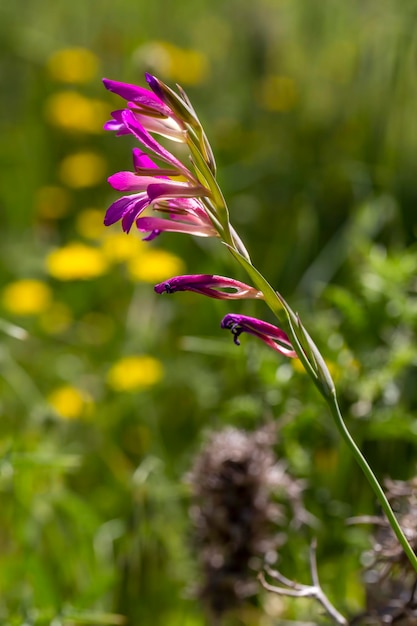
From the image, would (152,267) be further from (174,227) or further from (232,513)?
(174,227)

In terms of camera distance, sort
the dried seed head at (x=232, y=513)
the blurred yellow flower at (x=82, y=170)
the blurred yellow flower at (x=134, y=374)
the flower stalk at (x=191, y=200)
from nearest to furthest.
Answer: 1. the flower stalk at (x=191, y=200)
2. the dried seed head at (x=232, y=513)
3. the blurred yellow flower at (x=134, y=374)
4. the blurred yellow flower at (x=82, y=170)

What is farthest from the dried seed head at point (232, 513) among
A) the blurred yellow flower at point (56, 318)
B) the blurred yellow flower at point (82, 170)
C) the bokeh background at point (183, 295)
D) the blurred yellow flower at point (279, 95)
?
the blurred yellow flower at point (279, 95)

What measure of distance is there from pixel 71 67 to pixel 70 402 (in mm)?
2183

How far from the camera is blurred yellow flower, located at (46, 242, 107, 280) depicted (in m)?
2.54

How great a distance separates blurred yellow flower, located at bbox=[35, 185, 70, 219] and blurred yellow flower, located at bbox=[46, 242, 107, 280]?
0.80 meters

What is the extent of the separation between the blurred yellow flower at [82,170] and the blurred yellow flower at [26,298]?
33.2 inches

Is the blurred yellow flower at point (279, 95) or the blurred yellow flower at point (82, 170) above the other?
the blurred yellow flower at point (279, 95)

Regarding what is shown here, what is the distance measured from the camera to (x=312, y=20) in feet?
10.8

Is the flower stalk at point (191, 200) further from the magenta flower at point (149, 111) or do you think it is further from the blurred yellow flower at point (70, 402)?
the blurred yellow flower at point (70, 402)

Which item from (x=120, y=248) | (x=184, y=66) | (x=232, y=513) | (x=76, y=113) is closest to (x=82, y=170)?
(x=76, y=113)

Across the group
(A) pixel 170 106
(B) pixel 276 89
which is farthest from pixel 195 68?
(A) pixel 170 106

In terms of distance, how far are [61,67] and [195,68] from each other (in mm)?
572

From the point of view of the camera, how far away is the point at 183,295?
2.71 metres

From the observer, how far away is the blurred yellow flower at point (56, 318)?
2.58m
